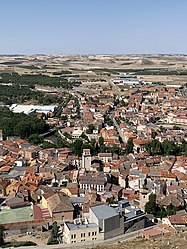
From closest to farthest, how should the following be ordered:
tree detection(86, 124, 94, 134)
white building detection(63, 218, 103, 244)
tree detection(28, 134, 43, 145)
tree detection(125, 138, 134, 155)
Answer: white building detection(63, 218, 103, 244), tree detection(125, 138, 134, 155), tree detection(28, 134, 43, 145), tree detection(86, 124, 94, 134)

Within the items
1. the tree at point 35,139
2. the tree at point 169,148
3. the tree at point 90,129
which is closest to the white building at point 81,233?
the tree at point 169,148

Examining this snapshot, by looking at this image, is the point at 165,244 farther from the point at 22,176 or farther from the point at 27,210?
the point at 22,176

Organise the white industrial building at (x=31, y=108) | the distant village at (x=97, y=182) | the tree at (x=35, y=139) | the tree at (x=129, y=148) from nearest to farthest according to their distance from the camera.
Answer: the distant village at (x=97, y=182) → the tree at (x=129, y=148) → the tree at (x=35, y=139) → the white industrial building at (x=31, y=108)

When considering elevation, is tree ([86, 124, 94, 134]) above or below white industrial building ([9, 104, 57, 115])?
below

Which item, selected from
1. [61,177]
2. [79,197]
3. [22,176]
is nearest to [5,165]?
[22,176]

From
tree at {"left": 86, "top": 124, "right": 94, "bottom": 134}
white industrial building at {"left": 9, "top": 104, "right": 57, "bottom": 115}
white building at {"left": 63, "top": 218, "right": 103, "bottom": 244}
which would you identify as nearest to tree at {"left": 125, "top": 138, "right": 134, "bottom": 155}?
tree at {"left": 86, "top": 124, "right": 94, "bottom": 134}

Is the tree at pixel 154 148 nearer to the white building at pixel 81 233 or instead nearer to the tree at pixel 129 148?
the tree at pixel 129 148

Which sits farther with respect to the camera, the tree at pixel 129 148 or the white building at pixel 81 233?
the tree at pixel 129 148

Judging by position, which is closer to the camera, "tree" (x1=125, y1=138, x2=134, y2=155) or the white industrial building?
"tree" (x1=125, y1=138, x2=134, y2=155)

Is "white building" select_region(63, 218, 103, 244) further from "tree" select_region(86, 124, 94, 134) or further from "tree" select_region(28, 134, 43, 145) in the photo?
"tree" select_region(86, 124, 94, 134)
